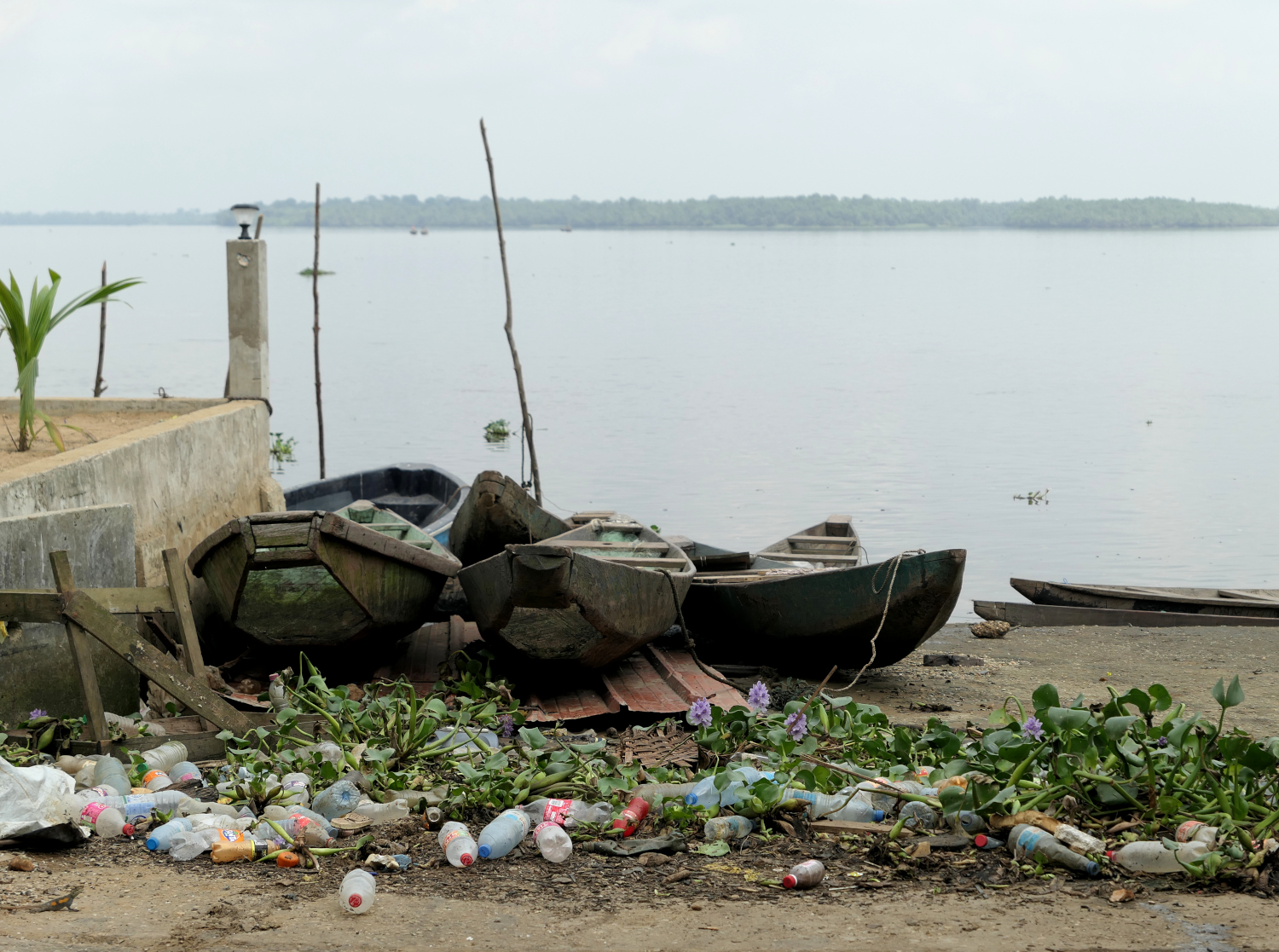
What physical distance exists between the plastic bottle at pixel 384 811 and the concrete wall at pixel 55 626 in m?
2.19

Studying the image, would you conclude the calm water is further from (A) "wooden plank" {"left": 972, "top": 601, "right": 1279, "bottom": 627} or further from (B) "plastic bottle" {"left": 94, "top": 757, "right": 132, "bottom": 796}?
(B) "plastic bottle" {"left": 94, "top": 757, "right": 132, "bottom": 796}

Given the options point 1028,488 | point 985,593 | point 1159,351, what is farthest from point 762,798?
point 1159,351

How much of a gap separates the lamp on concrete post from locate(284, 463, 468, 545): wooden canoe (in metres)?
2.14

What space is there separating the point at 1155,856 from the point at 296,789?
3.12m

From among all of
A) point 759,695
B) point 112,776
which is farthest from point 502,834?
point 112,776

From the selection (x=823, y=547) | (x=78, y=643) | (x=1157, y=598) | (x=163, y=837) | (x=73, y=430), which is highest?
(x=73, y=430)

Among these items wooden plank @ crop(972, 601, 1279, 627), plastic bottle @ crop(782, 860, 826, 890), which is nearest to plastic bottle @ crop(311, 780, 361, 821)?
plastic bottle @ crop(782, 860, 826, 890)

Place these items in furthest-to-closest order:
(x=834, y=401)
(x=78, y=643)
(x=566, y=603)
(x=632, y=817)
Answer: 1. (x=834, y=401)
2. (x=566, y=603)
3. (x=78, y=643)
4. (x=632, y=817)

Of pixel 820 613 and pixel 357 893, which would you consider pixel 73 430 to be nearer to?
pixel 820 613

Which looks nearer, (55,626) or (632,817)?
(632,817)

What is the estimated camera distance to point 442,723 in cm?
612

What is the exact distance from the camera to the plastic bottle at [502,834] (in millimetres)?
4359

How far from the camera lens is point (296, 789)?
4859mm

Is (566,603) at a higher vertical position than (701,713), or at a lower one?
higher
